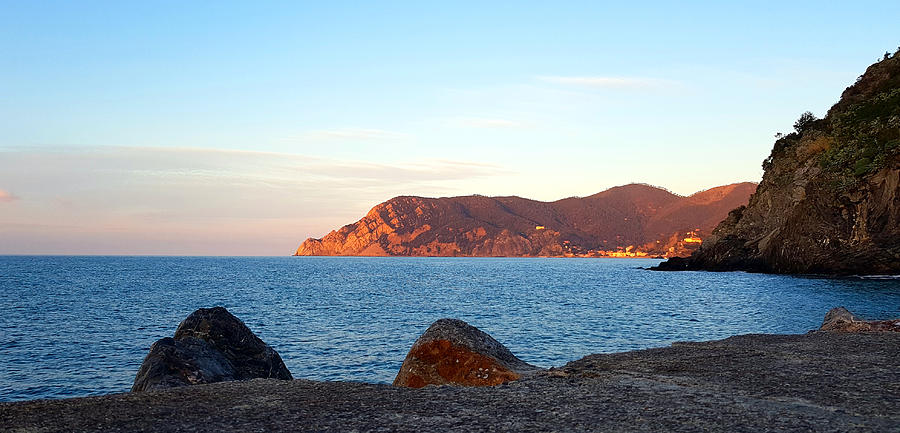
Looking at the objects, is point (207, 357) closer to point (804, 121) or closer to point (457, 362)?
point (457, 362)

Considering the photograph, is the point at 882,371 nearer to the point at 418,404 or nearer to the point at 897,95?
the point at 418,404

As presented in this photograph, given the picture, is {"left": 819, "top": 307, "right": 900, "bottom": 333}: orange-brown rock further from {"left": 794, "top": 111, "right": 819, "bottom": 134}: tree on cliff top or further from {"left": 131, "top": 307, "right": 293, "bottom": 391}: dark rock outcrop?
{"left": 794, "top": 111, "right": 819, "bottom": 134}: tree on cliff top

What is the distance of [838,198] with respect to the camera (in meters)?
72.1

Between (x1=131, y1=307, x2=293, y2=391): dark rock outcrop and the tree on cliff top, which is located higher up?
the tree on cliff top

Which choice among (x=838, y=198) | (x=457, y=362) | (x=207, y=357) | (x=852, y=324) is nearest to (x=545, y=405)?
(x=457, y=362)

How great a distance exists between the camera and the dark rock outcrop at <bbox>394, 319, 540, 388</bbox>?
12203 millimetres

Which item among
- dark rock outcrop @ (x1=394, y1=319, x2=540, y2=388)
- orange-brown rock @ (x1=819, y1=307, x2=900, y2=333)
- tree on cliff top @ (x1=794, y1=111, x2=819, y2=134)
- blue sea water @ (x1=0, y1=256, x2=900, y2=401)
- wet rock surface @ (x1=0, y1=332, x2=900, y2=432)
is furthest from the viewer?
tree on cliff top @ (x1=794, y1=111, x2=819, y2=134)

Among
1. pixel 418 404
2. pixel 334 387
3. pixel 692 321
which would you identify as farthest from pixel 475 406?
pixel 692 321

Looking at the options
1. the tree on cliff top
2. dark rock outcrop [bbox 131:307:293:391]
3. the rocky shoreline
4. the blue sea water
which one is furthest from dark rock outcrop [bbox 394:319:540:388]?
the tree on cliff top

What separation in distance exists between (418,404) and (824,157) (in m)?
84.7

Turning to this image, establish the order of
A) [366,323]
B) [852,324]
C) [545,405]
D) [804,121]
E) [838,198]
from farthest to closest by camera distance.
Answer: [804,121] < [838,198] < [366,323] < [852,324] < [545,405]

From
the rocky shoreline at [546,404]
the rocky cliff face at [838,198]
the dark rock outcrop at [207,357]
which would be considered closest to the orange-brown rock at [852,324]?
the rocky shoreline at [546,404]

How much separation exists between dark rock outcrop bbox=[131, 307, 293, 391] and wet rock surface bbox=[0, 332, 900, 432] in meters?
3.09

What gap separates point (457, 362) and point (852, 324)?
47.6ft
